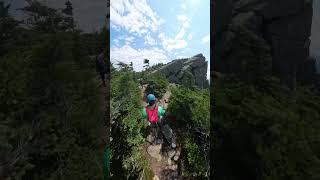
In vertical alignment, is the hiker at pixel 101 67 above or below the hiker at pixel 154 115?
above

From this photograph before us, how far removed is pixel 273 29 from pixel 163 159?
413 cm

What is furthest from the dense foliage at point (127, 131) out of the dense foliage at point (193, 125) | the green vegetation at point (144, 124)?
the dense foliage at point (193, 125)

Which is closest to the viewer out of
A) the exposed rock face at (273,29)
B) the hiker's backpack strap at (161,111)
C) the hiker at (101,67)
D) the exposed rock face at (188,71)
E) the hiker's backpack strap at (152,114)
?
the exposed rock face at (188,71)

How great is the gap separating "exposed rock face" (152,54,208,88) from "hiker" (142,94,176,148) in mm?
444

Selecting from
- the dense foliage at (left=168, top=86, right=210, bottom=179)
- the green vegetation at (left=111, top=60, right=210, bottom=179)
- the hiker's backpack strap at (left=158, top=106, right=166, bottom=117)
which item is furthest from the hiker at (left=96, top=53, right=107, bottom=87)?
the dense foliage at (left=168, top=86, right=210, bottom=179)

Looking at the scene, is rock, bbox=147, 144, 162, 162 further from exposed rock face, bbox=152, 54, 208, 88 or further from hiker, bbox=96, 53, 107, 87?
hiker, bbox=96, 53, 107, 87

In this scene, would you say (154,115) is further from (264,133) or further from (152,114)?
Result: (264,133)

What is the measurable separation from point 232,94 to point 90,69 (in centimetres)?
264

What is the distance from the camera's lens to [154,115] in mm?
4016

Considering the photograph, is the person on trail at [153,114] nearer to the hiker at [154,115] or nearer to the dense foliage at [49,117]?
the hiker at [154,115]

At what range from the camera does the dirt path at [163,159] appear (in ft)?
13.2

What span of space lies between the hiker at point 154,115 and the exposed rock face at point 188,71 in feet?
1.46

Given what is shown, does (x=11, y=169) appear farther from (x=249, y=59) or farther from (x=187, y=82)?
(x=249, y=59)

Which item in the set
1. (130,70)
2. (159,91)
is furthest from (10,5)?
(159,91)
